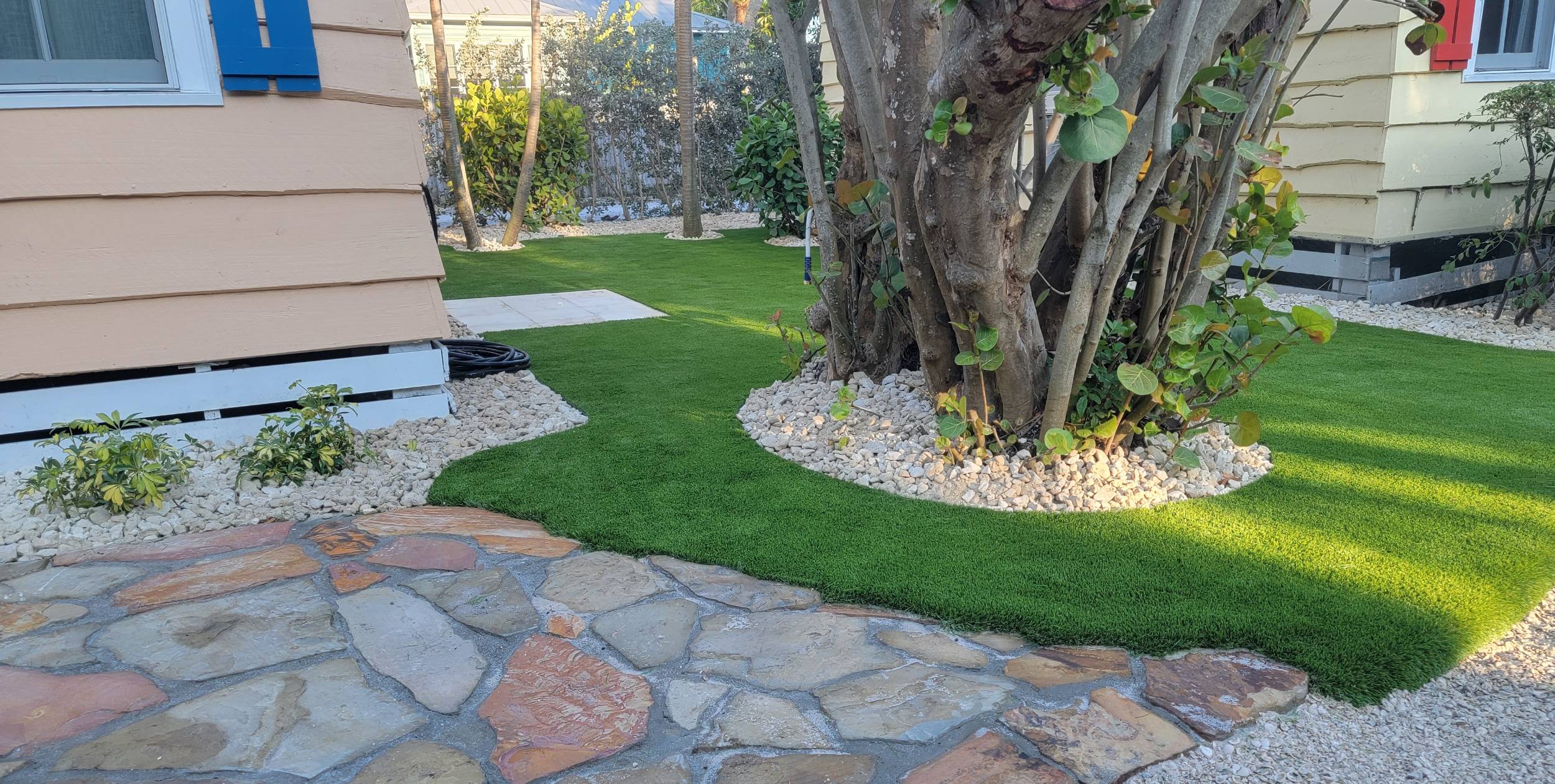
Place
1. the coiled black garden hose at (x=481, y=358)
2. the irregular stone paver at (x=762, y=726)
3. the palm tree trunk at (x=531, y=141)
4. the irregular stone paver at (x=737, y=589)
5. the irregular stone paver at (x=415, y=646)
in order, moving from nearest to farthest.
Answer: the irregular stone paver at (x=762, y=726), the irregular stone paver at (x=415, y=646), the irregular stone paver at (x=737, y=589), the coiled black garden hose at (x=481, y=358), the palm tree trunk at (x=531, y=141)

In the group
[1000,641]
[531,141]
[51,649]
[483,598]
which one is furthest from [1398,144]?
[531,141]

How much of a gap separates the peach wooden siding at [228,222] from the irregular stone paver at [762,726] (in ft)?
8.16

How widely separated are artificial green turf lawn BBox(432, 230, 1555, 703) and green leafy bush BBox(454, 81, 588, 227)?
24.5 feet

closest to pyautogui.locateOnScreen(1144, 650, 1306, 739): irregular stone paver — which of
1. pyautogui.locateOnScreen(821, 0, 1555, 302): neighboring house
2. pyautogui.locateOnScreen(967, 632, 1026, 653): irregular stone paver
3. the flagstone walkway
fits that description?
the flagstone walkway

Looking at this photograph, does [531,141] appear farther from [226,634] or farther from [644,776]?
[644,776]

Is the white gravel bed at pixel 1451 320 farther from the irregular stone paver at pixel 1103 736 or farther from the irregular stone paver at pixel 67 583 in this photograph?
the irregular stone paver at pixel 67 583

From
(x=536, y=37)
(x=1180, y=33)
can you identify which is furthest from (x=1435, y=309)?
(x=536, y=37)

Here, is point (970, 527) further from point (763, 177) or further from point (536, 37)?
point (536, 37)

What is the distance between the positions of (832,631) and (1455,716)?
1.35 m

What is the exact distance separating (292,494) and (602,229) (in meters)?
9.40

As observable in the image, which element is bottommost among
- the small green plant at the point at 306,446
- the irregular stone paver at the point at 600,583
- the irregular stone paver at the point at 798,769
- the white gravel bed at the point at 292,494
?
the irregular stone paver at the point at 798,769

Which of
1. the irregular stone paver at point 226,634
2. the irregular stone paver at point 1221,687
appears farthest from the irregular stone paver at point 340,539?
the irregular stone paver at point 1221,687

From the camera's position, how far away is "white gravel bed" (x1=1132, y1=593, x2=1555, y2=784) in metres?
1.83

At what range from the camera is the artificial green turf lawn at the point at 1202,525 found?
7.60 feet
